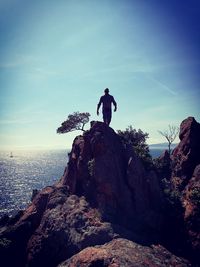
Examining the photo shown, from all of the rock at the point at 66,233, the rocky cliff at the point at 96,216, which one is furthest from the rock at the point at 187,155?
the rock at the point at 66,233

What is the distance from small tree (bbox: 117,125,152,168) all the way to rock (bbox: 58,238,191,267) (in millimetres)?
12276

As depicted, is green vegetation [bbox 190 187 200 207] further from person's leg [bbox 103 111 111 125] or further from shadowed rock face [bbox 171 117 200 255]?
person's leg [bbox 103 111 111 125]

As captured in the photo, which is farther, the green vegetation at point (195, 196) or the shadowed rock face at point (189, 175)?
the green vegetation at point (195, 196)

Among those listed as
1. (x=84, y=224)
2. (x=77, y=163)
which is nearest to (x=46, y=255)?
(x=84, y=224)

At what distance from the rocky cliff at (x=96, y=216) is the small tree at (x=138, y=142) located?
7.38ft

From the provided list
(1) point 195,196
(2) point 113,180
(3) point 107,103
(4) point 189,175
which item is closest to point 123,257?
(2) point 113,180

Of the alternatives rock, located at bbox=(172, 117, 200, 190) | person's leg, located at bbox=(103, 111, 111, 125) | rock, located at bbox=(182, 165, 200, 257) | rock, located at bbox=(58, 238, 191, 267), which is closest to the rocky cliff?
rock, located at bbox=(58, 238, 191, 267)

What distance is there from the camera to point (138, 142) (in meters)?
39.5

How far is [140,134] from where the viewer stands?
43.5 m

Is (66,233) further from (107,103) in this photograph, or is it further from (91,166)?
(107,103)

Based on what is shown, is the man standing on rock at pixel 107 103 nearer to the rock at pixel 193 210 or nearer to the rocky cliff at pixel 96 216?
the rocky cliff at pixel 96 216

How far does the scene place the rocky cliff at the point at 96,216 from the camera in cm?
2388

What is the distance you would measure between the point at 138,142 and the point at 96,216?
15.8m

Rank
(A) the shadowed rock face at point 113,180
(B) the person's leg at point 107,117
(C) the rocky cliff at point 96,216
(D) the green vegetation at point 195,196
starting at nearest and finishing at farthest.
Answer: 1. (C) the rocky cliff at point 96,216
2. (D) the green vegetation at point 195,196
3. (A) the shadowed rock face at point 113,180
4. (B) the person's leg at point 107,117
